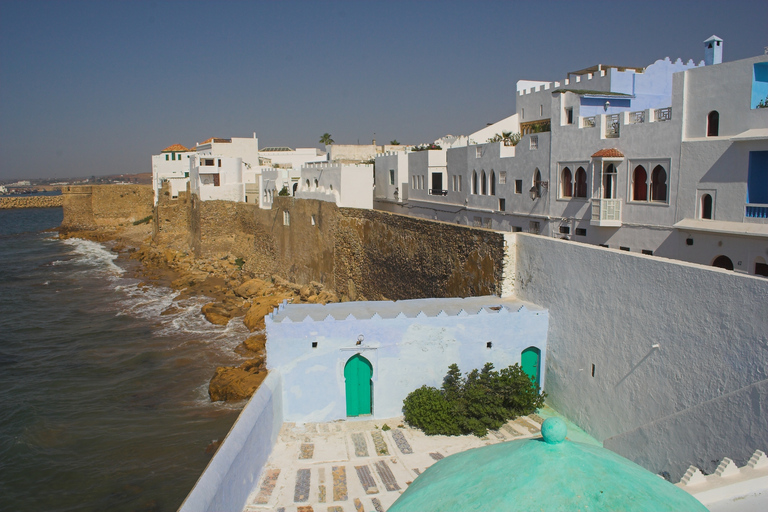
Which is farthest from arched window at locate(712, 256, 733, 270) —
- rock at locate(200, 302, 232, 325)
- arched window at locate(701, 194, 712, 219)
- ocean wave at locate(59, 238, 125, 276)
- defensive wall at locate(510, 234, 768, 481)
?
ocean wave at locate(59, 238, 125, 276)

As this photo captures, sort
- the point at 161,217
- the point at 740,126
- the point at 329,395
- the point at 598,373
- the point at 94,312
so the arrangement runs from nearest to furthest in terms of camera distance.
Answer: the point at 598,373 < the point at 329,395 < the point at 740,126 < the point at 94,312 < the point at 161,217

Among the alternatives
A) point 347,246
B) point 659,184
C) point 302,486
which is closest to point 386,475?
point 302,486

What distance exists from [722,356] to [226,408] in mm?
10959

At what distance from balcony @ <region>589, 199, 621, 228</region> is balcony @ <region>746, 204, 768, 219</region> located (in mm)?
2993

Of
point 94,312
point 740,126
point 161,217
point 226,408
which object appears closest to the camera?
point 740,126

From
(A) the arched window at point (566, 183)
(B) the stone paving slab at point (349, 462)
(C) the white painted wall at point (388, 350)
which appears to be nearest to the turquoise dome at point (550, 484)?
(B) the stone paving slab at point (349, 462)

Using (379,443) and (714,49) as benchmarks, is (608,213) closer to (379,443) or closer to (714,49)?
(714,49)

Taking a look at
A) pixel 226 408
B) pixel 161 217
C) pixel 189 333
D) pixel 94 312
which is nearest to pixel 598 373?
pixel 226 408

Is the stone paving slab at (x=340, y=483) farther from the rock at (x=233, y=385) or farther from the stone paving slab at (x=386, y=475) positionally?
the rock at (x=233, y=385)

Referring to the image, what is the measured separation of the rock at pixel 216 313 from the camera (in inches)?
815

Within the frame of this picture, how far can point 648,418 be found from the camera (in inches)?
296

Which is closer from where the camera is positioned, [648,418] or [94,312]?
[648,418]

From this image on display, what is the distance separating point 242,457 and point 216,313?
596 inches

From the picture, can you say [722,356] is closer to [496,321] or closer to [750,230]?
[496,321]
